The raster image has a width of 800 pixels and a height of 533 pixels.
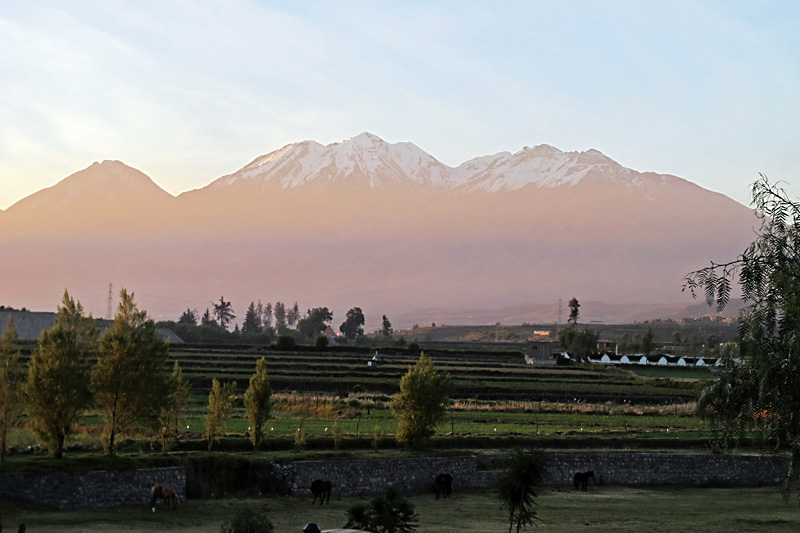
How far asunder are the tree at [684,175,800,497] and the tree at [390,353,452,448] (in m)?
19.4

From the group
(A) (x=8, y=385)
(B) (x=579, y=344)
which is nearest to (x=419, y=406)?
(A) (x=8, y=385)

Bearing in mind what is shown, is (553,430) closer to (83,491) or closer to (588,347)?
(83,491)

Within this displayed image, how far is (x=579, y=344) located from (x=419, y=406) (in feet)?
307

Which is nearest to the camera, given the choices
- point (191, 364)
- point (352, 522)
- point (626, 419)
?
point (352, 522)

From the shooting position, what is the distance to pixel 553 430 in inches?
1747

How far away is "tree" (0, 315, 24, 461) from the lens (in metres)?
26.1

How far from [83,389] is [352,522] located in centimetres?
1170

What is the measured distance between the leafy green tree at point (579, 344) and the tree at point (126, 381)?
101 metres

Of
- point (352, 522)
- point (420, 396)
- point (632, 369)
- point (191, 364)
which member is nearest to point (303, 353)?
point (191, 364)

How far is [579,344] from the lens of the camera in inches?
4931

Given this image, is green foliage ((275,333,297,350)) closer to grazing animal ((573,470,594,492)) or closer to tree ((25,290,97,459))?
grazing animal ((573,470,594,492))

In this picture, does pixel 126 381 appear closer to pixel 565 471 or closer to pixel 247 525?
pixel 247 525

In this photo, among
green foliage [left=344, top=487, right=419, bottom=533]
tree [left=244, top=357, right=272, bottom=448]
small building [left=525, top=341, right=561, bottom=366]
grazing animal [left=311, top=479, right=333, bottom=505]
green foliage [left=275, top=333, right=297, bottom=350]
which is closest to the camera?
green foliage [left=344, top=487, right=419, bottom=533]

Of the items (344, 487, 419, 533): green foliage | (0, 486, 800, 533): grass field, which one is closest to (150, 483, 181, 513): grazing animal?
(0, 486, 800, 533): grass field
